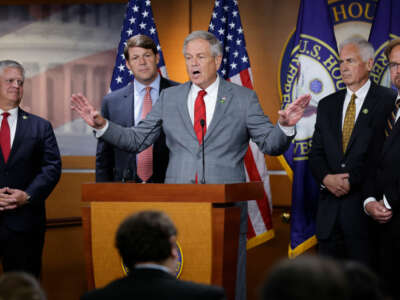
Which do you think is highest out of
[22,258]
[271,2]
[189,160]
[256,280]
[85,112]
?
[271,2]

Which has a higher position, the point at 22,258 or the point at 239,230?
the point at 239,230

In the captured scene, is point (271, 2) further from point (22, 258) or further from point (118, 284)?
point (118, 284)

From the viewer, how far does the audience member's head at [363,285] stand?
152 cm

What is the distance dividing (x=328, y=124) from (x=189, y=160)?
123cm

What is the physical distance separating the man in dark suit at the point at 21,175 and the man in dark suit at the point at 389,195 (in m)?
2.26

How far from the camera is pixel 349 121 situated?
4.49 m

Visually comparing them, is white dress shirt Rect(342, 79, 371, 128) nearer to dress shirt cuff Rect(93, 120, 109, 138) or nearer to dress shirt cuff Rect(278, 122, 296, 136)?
dress shirt cuff Rect(278, 122, 296, 136)

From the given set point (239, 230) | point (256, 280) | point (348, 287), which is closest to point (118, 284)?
point (348, 287)

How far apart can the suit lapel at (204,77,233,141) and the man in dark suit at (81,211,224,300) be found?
5.85 feet

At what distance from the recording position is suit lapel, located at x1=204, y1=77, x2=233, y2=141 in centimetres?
389

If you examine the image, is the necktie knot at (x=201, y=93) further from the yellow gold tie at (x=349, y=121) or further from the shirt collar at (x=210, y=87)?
the yellow gold tie at (x=349, y=121)

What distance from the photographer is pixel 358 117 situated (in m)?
4.43

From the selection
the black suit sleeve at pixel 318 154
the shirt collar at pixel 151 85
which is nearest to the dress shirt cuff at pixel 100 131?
the shirt collar at pixel 151 85

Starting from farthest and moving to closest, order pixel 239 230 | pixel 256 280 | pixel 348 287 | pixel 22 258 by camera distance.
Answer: pixel 256 280 → pixel 22 258 → pixel 239 230 → pixel 348 287
